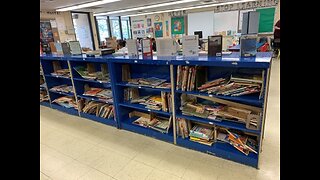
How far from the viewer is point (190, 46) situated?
6.82 ft

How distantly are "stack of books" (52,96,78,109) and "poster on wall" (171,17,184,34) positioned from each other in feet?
30.1

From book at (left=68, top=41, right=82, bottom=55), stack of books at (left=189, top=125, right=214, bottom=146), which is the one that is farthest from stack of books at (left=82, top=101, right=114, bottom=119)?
stack of books at (left=189, top=125, right=214, bottom=146)


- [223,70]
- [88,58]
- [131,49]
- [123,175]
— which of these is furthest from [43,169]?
[223,70]

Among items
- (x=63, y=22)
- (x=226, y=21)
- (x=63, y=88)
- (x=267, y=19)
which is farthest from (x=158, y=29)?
(x=63, y=88)

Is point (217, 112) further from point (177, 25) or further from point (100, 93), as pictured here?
point (177, 25)

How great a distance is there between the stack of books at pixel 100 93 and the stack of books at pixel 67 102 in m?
0.41

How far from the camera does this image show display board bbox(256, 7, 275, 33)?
8.80 metres

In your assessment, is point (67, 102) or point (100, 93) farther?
point (67, 102)

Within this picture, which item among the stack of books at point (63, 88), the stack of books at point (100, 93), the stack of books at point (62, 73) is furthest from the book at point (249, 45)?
the stack of books at point (63, 88)

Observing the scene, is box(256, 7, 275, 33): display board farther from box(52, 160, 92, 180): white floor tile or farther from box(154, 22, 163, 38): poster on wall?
box(52, 160, 92, 180): white floor tile

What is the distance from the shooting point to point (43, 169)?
2088 millimetres

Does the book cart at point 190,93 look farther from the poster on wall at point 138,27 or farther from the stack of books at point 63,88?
the poster on wall at point 138,27

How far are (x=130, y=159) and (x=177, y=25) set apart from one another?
1057 cm
